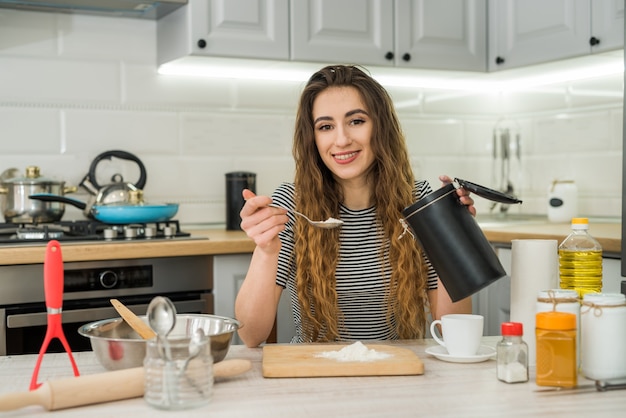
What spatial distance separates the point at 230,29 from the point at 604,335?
1.99 m

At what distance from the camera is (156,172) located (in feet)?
10.5

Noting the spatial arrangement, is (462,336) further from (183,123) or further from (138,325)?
(183,123)

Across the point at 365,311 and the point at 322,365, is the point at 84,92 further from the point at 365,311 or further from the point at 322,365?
the point at 322,365

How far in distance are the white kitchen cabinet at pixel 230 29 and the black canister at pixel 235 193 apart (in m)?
0.48

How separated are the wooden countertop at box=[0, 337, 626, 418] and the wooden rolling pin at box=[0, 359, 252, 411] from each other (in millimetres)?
11

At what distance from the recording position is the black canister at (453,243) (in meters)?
1.31

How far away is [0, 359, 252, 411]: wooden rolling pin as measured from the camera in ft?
3.67

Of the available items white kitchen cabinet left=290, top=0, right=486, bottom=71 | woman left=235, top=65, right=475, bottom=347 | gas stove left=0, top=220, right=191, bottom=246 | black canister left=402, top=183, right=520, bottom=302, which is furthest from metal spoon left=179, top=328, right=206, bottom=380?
white kitchen cabinet left=290, top=0, right=486, bottom=71

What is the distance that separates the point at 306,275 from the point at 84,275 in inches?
32.0

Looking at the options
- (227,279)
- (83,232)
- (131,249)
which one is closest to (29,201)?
(83,232)

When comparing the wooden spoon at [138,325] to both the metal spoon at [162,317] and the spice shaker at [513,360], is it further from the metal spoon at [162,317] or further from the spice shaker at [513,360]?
the spice shaker at [513,360]

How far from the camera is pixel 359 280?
2.10m

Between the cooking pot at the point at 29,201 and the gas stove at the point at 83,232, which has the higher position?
the cooking pot at the point at 29,201

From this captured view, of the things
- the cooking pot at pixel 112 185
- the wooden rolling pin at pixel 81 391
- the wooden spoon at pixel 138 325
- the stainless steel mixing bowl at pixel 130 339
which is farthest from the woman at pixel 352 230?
the cooking pot at pixel 112 185
